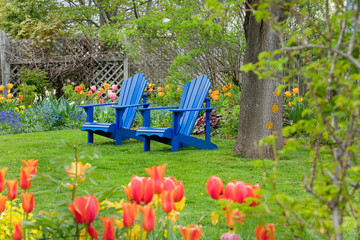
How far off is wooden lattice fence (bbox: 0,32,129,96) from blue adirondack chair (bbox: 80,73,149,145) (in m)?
3.86

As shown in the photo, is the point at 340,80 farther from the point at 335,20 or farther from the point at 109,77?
the point at 109,77

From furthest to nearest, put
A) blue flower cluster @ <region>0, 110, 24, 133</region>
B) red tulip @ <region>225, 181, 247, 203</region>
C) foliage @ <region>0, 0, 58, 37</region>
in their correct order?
foliage @ <region>0, 0, 58, 37</region>
blue flower cluster @ <region>0, 110, 24, 133</region>
red tulip @ <region>225, 181, 247, 203</region>

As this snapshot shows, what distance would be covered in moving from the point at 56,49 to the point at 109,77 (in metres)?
1.57

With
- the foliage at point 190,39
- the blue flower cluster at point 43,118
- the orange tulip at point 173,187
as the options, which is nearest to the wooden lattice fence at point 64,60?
the foliage at point 190,39

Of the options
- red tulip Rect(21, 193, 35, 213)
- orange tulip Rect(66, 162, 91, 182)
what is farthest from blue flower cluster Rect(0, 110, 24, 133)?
orange tulip Rect(66, 162, 91, 182)

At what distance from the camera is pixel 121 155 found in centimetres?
554

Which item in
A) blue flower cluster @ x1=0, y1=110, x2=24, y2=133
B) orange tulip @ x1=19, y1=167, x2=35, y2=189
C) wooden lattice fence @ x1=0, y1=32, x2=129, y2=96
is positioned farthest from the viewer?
wooden lattice fence @ x1=0, y1=32, x2=129, y2=96

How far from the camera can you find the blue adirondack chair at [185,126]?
220 inches

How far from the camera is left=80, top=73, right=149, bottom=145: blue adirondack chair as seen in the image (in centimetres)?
635

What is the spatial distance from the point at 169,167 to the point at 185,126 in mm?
1266

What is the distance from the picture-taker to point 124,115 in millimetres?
6859

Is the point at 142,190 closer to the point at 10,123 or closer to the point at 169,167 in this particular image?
the point at 169,167

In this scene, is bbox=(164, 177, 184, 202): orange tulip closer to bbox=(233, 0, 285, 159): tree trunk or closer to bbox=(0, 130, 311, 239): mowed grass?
bbox=(0, 130, 311, 239): mowed grass

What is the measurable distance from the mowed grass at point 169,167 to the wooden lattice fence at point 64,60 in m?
3.80
